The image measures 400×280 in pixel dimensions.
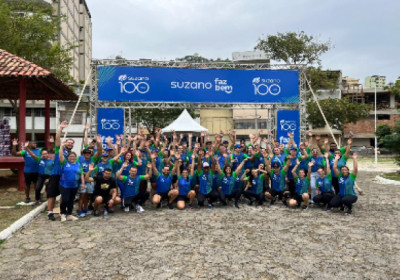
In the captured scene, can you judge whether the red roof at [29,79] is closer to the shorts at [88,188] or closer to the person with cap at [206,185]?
the shorts at [88,188]

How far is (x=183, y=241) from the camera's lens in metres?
5.85

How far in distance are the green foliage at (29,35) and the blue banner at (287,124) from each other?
1207 cm

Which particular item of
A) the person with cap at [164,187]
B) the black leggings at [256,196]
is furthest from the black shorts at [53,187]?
the black leggings at [256,196]

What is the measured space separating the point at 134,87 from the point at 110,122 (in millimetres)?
1799

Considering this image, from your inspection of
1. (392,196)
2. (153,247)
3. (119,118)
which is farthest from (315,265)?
(119,118)

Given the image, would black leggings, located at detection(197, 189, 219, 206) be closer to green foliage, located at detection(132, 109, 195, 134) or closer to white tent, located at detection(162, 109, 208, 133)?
white tent, located at detection(162, 109, 208, 133)

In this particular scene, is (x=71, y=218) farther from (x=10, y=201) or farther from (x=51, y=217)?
(x=10, y=201)

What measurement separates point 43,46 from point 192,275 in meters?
16.7

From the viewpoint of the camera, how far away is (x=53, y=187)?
7.39 meters

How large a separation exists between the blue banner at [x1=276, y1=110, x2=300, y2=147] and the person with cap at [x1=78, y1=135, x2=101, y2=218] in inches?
350

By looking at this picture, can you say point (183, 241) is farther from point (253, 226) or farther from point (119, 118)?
point (119, 118)

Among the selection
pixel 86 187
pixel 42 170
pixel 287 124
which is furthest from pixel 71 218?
pixel 287 124

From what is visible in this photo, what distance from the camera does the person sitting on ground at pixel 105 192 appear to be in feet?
25.3

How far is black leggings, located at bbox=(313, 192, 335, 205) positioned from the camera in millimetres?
8422
